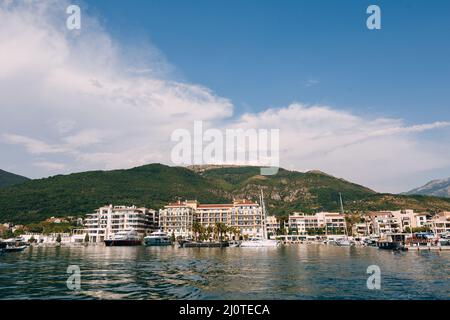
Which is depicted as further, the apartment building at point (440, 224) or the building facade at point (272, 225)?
the building facade at point (272, 225)

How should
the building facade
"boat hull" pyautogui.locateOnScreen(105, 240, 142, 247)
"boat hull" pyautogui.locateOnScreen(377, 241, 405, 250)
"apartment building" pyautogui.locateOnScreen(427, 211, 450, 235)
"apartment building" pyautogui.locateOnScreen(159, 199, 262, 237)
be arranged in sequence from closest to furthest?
1. "boat hull" pyautogui.locateOnScreen(377, 241, 405, 250)
2. "boat hull" pyautogui.locateOnScreen(105, 240, 142, 247)
3. "apartment building" pyautogui.locateOnScreen(427, 211, 450, 235)
4. "apartment building" pyautogui.locateOnScreen(159, 199, 262, 237)
5. the building facade

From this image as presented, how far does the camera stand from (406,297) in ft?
71.7

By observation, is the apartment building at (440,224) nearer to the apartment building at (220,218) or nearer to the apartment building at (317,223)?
the apartment building at (317,223)

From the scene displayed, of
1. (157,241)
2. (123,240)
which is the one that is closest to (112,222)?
(157,241)

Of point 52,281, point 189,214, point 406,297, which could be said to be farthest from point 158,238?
point 406,297

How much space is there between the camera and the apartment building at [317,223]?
166 metres

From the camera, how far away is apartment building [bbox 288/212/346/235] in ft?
544

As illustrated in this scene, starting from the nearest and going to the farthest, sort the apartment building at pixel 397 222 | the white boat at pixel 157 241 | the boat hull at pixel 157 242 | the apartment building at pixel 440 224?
the boat hull at pixel 157 242 → the white boat at pixel 157 241 → the apartment building at pixel 440 224 → the apartment building at pixel 397 222

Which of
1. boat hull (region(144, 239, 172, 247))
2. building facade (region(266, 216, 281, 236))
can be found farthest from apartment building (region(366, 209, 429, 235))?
boat hull (region(144, 239, 172, 247))

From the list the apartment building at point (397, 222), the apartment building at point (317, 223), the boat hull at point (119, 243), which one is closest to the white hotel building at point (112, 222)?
the boat hull at point (119, 243)

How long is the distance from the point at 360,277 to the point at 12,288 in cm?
2665

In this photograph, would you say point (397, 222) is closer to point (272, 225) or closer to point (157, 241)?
point (272, 225)

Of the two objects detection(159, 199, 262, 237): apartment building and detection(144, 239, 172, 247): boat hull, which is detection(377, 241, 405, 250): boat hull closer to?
detection(159, 199, 262, 237): apartment building
